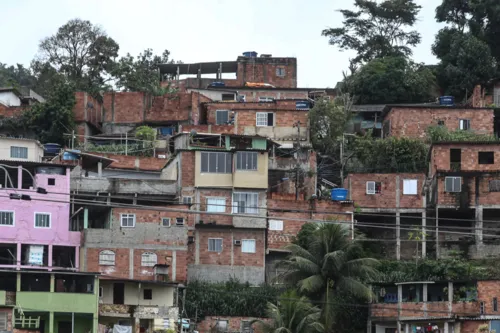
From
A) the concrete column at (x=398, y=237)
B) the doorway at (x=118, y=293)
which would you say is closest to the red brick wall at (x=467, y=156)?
the concrete column at (x=398, y=237)

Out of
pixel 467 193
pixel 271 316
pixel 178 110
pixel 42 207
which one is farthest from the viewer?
pixel 178 110

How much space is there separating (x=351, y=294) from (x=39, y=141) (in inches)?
931

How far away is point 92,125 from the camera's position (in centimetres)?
7919

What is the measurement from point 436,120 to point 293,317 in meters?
21.6

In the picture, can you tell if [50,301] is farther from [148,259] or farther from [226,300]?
[226,300]

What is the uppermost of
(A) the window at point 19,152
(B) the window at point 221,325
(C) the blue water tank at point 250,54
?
(C) the blue water tank at point 250,54

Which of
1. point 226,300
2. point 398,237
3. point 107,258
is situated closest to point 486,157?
point 398,237

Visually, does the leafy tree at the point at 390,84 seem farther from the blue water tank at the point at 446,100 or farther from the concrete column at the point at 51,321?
the concrete column at the point at 51,321

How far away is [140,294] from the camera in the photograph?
6131cm

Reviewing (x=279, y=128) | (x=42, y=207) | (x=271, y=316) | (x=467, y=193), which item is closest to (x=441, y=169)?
(x=467, y=193)

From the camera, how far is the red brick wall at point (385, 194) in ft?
226

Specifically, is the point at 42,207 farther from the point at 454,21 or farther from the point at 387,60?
the point at 454,21

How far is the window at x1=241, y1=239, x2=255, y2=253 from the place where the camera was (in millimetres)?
64812

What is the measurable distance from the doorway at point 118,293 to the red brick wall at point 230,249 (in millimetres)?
4800
